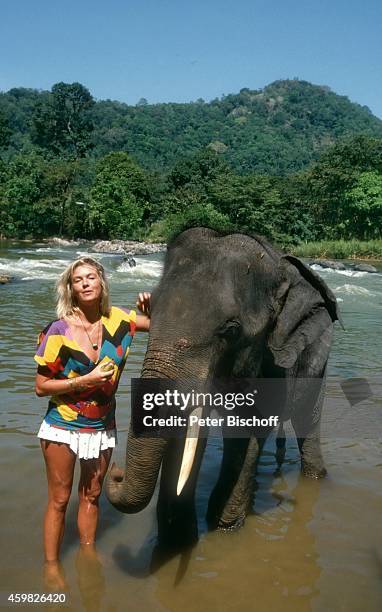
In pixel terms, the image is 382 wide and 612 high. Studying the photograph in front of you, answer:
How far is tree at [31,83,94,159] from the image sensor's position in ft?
315

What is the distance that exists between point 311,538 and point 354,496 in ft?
2.75

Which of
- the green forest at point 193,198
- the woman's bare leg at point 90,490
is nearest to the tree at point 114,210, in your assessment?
the green forest at point 193,198

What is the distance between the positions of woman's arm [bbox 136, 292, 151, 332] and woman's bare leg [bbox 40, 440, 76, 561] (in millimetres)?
807

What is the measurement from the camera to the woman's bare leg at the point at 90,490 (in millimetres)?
3595

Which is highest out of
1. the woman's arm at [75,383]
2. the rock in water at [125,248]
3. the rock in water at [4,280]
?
the woman's arm at [75,383]

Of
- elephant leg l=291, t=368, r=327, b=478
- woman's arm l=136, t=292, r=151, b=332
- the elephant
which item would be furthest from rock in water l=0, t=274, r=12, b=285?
woman's arm l=136, t=292, r=151, b=332

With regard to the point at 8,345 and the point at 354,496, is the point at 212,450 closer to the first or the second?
the point at 354,496

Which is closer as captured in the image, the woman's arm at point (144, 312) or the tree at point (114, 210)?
the woman's arm at point (144, 312)

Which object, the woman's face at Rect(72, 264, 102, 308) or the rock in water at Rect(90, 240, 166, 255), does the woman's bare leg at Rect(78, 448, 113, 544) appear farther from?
the rock in water at Rect(90, 240, 166, 255)

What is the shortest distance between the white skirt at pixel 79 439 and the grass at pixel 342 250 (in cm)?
3660

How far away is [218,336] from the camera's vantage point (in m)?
3.34

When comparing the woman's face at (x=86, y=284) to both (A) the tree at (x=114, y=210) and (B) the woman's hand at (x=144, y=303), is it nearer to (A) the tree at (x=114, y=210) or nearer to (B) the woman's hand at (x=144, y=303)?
(B) the woman's hand at (x=144, y=303)

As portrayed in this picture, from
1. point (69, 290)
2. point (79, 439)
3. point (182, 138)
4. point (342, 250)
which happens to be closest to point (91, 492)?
point (79, 439)

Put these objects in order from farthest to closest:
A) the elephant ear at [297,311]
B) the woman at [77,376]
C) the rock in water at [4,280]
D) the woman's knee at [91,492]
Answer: the rock in water at [4,280]
the elephant ear at [297,311]
the woman's knee at [91,492]
the woman at [77,376]
